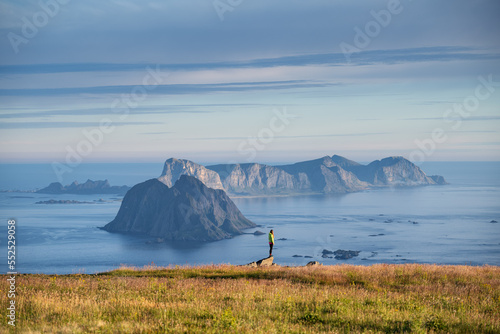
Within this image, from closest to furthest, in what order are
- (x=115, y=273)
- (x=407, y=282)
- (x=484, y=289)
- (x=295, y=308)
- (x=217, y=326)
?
(x=217, y=326)
(x=295, y=308)
(x=484, y=289)
(x=407, y=282)
(x=115, y=273)

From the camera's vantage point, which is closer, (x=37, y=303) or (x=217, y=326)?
(x=217, y=326)

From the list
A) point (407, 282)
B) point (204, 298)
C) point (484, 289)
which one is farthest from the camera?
point (407, 282)

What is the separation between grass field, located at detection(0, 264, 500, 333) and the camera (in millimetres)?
12195

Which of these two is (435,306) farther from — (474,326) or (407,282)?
(407,282)

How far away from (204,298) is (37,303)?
17.9ft

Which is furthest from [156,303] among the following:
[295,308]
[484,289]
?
[484,289]

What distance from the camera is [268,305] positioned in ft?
48.0

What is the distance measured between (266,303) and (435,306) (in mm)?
5882

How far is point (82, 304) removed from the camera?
14633 mm

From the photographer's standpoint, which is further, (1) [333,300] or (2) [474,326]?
(1) [333,300]

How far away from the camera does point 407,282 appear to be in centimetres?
2078

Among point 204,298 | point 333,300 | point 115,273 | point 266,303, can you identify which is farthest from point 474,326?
point 115,273

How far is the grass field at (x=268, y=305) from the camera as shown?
12.2 metres

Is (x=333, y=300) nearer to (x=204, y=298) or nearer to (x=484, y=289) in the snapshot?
(x=204, y=298)
